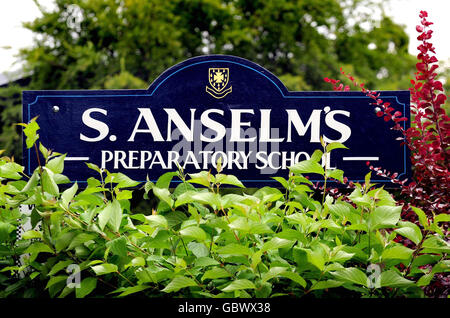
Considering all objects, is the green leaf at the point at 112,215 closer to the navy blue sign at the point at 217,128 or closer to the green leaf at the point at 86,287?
the green leaf at the point at 86,287

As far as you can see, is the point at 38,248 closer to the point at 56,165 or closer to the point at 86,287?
the point at 86,287

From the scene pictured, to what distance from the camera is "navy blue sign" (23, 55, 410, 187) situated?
3.02 m

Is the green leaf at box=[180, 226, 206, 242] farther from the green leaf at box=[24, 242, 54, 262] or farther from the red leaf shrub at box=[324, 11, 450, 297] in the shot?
the red leaf shrub at box=[324, 11, 450, 297]

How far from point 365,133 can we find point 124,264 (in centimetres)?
177

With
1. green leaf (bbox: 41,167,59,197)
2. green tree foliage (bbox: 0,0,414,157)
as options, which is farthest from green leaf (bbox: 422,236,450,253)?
green tree foliage (bbox: 0,0,414,157)

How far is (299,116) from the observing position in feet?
9.98

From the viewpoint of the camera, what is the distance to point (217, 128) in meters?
3.04

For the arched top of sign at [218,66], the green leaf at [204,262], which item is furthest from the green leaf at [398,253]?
the arched top of sign at [218,66]

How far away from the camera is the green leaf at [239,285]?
162 centimetres

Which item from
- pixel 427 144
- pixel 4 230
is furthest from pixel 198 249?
pixel 427 144

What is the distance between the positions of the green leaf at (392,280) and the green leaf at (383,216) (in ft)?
0.51

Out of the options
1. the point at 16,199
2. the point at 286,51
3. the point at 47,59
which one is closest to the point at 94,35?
the point at 47,59

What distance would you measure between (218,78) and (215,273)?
167 centimetres

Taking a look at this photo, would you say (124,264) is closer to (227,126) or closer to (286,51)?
(227,126)
